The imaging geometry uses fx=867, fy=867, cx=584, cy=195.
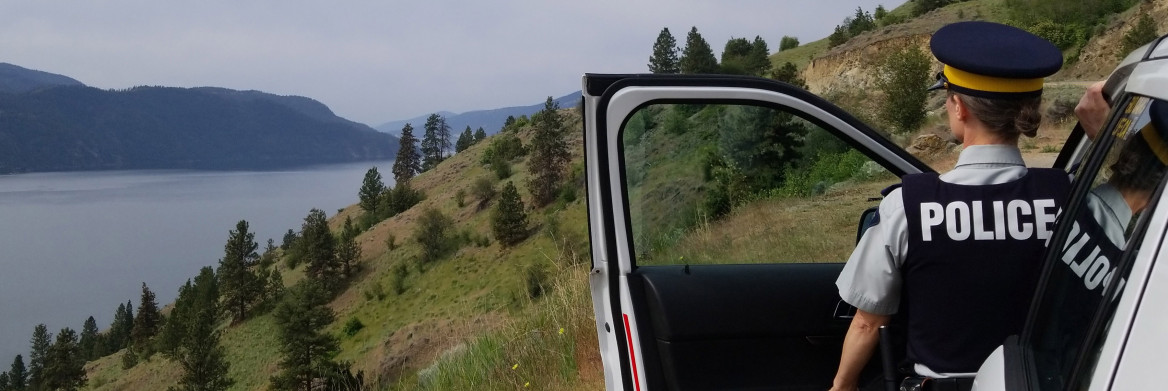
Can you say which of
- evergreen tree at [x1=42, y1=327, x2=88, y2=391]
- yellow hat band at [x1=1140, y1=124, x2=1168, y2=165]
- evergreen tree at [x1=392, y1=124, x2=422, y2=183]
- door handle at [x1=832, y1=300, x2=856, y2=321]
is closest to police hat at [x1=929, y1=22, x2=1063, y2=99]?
yellow hat band at [x1=1140, y1=124, x2=1168, y2=165]

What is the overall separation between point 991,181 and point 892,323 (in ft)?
1.38

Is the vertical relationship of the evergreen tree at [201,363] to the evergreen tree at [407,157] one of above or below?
below

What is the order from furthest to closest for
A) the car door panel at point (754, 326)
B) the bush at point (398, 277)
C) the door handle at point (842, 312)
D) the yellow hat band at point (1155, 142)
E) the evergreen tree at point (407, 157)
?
1. the evergreen tree at point (407, 157)
2. the bush at point (398, 277)
3. the car door panel at point (754, 326)
4. the door handle at point (842, 312)
5. the yellow hat band at point (1155, 142)

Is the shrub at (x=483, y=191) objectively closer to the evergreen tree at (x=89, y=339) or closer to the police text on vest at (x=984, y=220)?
the evergreen tree at (x=89, y=339)

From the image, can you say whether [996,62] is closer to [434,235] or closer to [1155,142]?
[1155,142]

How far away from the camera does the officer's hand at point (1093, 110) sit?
7.00 ft

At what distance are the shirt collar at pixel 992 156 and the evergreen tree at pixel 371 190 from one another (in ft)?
369

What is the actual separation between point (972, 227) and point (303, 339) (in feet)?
189

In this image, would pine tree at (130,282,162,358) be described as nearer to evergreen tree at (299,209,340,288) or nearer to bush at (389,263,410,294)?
evergreen tree at (299,209,340,288)

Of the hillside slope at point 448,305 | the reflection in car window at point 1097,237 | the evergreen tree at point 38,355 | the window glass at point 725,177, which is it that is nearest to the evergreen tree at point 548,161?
the hillside slope at point 448,305

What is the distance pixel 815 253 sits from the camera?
4008 millimetres

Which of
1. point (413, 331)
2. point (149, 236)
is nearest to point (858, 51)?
point (413, 331)

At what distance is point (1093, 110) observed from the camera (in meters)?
2.16

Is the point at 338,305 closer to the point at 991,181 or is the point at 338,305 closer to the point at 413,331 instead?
the point at 413,331
